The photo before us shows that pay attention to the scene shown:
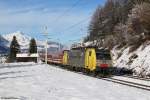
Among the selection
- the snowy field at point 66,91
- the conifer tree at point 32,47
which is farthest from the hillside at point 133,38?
the conifer tree at point 32,47

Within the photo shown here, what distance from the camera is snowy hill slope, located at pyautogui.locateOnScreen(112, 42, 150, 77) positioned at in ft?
115

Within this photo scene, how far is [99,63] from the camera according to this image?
35.0 m

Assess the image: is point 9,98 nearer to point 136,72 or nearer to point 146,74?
point 146,74

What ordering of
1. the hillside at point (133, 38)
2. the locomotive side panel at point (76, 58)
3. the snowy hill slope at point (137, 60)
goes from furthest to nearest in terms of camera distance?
1. the locomotive side panel at point (76, 58)
2. the hillside at point (133, 38)
3. the snowy hill slope at point (137, 60)

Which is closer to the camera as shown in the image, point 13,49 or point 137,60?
point 137,60

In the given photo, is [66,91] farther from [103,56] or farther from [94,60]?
[103,56]

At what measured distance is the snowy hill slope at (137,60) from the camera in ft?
115

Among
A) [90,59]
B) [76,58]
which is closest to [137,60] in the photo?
[90,59]

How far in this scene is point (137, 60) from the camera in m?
38.7

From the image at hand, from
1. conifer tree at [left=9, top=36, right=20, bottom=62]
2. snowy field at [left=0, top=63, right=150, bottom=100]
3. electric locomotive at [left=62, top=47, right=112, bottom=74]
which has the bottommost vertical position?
snowy field at [left=0, top=63, right=150, bottom=100]

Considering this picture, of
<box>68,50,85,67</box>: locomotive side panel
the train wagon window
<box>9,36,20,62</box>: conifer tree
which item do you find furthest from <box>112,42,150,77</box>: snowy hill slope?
<box>9,36,20,62</box>: conifer tree

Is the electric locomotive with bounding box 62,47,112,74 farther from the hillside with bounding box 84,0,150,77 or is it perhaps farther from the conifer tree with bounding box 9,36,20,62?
the conifer tree with bounding box 9,36,20,62

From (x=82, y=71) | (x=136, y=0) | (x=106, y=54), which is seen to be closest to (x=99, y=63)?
(x=106, y=54)

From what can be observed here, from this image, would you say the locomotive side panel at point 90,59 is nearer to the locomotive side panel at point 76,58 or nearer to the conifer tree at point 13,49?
the locomotive side panel at point 76,58
